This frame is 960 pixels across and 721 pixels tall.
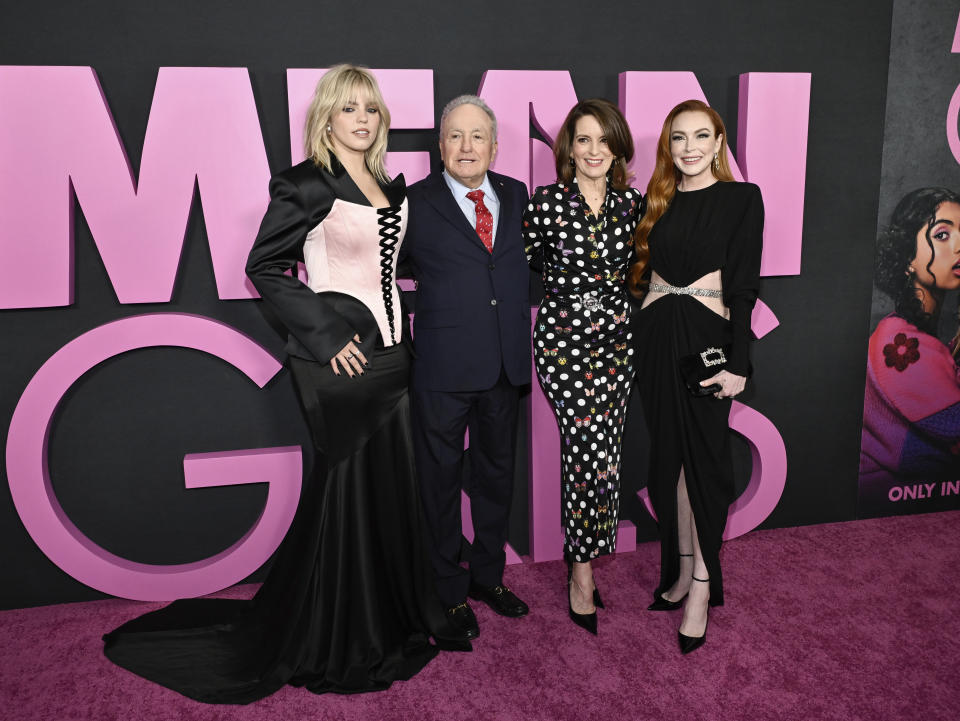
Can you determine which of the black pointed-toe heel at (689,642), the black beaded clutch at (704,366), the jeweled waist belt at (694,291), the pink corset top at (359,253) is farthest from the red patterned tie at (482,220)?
the black pointed-toe heel at (689,642)

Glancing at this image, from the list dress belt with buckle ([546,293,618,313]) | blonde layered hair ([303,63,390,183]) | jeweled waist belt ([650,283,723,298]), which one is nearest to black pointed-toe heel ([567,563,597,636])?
dress belt with buckle ([546,293,618,313])

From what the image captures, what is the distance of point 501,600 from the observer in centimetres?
264

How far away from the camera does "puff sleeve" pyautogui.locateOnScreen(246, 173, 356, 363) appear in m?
2.05

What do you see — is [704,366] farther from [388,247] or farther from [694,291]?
[388,247]

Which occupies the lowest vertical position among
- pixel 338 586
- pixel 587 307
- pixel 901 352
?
pixel 338 586

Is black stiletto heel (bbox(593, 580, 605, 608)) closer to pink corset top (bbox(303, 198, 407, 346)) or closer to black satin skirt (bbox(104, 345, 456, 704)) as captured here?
black satin skirt (bbox(104, 345, 456, 704))

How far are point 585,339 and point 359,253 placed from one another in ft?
2.72

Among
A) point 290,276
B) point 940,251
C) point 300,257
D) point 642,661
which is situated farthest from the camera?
point 940,251

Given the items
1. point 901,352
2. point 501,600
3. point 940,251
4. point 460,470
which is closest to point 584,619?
point 501,600

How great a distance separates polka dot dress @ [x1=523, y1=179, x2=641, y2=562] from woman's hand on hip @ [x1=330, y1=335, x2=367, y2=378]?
0.66m

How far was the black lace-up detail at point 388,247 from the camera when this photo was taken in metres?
2.19

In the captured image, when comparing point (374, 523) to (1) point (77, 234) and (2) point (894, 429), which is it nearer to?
(1) point (77, 234)

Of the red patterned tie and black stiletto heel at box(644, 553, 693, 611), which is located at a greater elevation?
the red patterned tie

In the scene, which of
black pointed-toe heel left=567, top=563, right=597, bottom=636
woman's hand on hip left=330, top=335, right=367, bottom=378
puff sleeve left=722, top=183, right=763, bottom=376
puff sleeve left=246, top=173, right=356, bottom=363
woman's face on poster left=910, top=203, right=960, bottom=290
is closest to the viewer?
puff sleeve left=246, top=173, right=356, bottom=363
